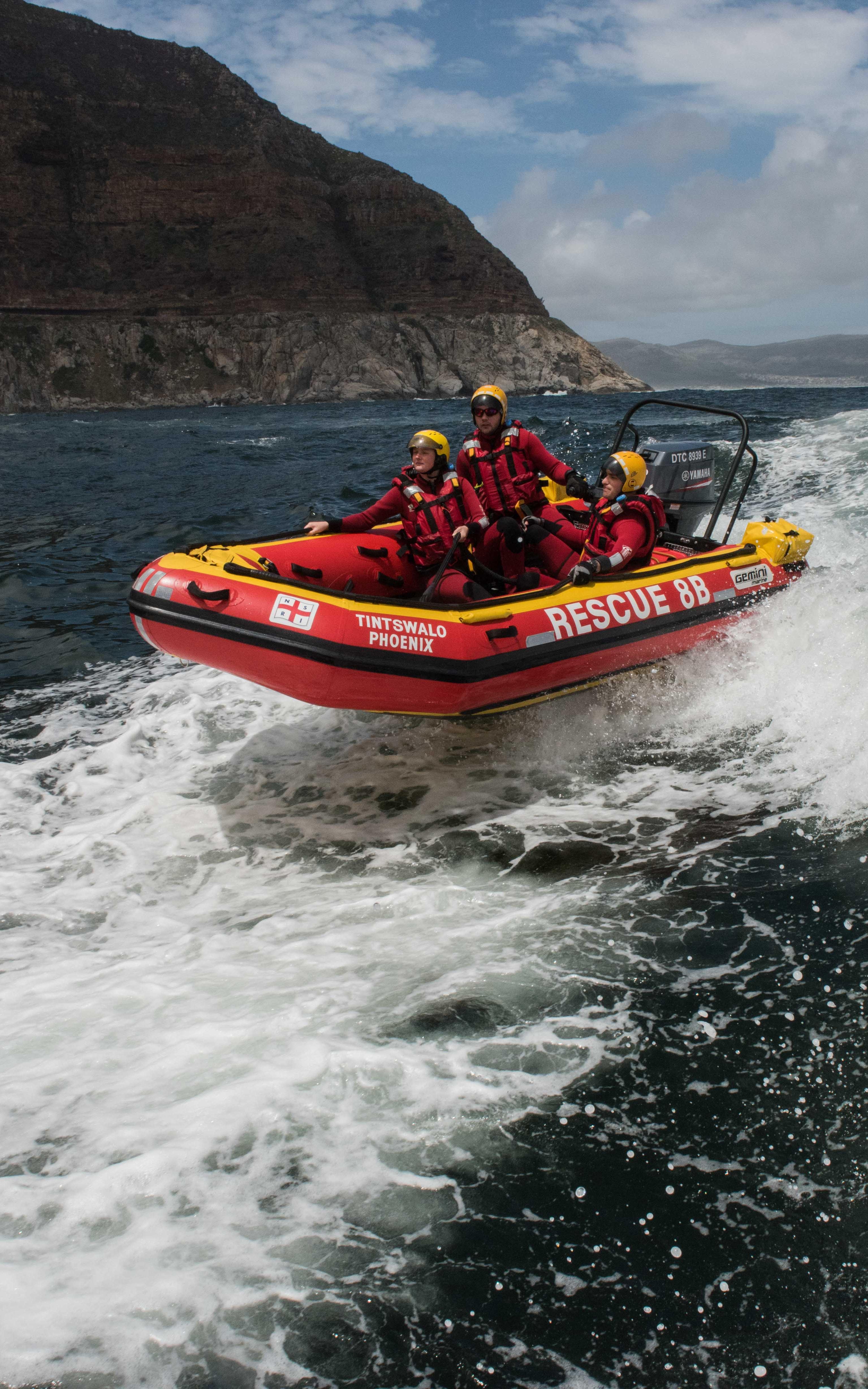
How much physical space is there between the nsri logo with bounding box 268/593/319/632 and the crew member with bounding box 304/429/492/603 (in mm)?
910

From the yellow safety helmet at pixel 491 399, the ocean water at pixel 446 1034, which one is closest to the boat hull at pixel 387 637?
the ocean water at pixel 446 1034

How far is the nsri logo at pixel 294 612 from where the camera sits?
4500 mm

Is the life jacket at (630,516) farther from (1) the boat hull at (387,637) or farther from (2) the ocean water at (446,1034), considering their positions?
(2) the ocean water at (446,1034)

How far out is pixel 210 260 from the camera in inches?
3268

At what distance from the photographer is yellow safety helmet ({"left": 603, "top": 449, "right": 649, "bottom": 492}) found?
547cm

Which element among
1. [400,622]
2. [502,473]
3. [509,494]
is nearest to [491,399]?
[502,473]

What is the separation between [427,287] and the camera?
3474 inches

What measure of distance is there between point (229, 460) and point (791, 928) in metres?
18.7

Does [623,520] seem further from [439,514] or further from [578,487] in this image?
[439,514]

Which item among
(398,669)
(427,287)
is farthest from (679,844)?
(427,287)

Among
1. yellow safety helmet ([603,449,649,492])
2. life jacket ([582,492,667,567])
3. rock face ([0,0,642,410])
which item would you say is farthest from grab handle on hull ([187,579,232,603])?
rock face ([0,0,642,410])

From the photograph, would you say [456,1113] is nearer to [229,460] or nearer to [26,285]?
[229,460]

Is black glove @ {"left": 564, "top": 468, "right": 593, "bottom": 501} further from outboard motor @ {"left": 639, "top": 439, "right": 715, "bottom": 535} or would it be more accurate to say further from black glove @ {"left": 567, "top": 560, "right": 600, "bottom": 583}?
black glove @ {"left": 567, "top": 560, "right": 600, "bottom": 583}

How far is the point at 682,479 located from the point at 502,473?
6.22ft
